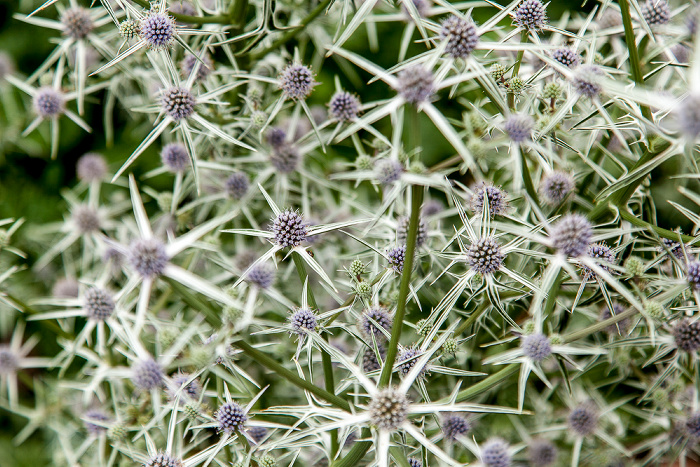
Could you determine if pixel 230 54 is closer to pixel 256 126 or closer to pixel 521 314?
pixel 256 126

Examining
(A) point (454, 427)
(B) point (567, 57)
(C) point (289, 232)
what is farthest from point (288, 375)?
(B) point (567, 57)

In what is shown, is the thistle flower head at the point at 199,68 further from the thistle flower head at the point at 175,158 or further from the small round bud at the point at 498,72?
the small round bud at the point at 498,72

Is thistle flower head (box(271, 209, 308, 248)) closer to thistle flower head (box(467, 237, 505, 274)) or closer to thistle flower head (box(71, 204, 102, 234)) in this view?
thistle flower head (box(467, 237, 505, 274))

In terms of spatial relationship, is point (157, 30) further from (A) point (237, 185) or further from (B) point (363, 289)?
(B) point (363, 289)

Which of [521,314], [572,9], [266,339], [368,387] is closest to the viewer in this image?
[368,387]

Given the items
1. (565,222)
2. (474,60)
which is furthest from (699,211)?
(474,60)

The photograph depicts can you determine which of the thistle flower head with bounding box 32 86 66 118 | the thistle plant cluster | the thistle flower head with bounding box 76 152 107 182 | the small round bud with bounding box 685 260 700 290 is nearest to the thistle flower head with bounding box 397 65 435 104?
→ the thistle plant cluster
